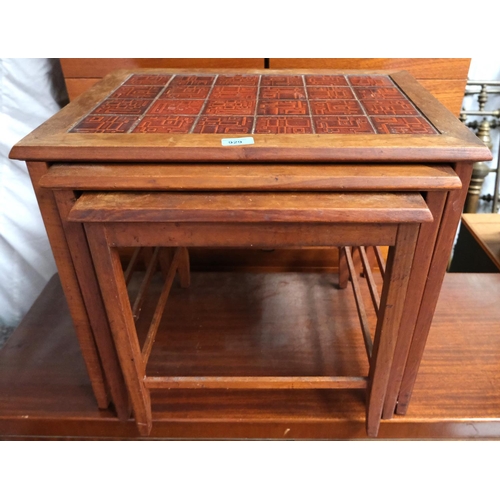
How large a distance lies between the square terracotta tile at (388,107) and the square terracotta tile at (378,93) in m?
0.02

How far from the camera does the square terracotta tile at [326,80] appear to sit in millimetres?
1059

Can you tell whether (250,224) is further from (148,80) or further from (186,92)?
(148,80)

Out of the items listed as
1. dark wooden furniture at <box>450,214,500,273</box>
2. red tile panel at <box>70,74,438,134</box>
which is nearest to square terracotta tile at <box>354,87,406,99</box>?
red tile panel at <box>70,74,438,134</box>

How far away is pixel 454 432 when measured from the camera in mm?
1013

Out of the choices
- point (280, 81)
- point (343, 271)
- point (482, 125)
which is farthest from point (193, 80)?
point (482, 125)

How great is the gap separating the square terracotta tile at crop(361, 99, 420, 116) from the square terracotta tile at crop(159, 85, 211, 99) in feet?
1.13

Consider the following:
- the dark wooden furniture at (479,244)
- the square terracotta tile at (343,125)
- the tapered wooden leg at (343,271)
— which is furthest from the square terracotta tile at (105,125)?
the dark wooden furniture at (479,244)

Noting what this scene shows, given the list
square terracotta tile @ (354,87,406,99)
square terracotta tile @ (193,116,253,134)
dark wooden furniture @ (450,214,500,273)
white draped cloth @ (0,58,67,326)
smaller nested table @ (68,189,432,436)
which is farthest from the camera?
dark wooden furniture @ (450,214,500,273)

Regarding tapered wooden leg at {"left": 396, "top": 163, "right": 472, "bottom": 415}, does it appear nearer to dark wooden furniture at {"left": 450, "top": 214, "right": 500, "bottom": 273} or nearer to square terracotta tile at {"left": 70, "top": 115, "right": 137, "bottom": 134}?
square terracotta tile at {"left": 70, "top": 115, "right": 137, "bottom": 134}

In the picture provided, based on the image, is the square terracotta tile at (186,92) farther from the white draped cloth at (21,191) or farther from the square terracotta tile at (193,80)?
the white draped cloth at (21,191)

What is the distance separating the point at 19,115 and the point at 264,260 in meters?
0.87

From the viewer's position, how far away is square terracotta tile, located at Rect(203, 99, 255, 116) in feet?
2.90

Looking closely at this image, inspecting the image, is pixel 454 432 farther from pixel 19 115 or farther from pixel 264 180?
pixel 19 115

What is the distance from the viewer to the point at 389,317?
816mm
